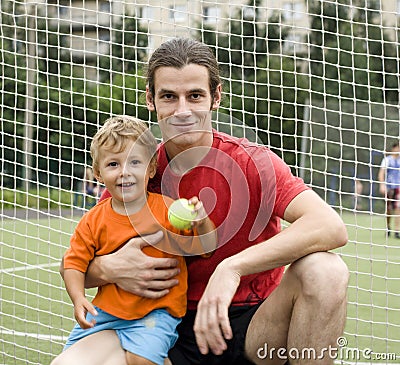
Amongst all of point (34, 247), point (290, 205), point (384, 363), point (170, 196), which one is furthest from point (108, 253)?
point (34, 247)

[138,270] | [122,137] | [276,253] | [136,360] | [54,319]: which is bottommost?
[54,319]

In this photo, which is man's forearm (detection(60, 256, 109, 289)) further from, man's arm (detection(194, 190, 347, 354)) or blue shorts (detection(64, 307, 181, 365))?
man's arm (detection(194, 190, 347, 354))

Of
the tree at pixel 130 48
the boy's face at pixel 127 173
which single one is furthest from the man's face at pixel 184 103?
the tree at pixel 130 48

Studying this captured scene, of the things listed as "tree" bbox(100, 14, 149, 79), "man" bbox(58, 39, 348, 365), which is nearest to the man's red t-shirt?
"man" bbox(58, 39, 348, 365)

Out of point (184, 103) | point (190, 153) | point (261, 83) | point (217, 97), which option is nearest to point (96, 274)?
point (190, 153)

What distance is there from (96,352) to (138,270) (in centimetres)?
27

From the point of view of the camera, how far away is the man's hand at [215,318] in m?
2.02

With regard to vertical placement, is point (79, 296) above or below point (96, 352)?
above

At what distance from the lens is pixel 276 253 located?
2.14 metres

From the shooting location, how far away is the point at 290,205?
2.23 metres

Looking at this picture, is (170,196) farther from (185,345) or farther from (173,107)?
(185,345)

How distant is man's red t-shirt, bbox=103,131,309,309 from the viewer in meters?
2.34

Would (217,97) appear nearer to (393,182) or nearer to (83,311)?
(83,311)

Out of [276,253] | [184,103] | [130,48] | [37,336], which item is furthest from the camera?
[130,48]
